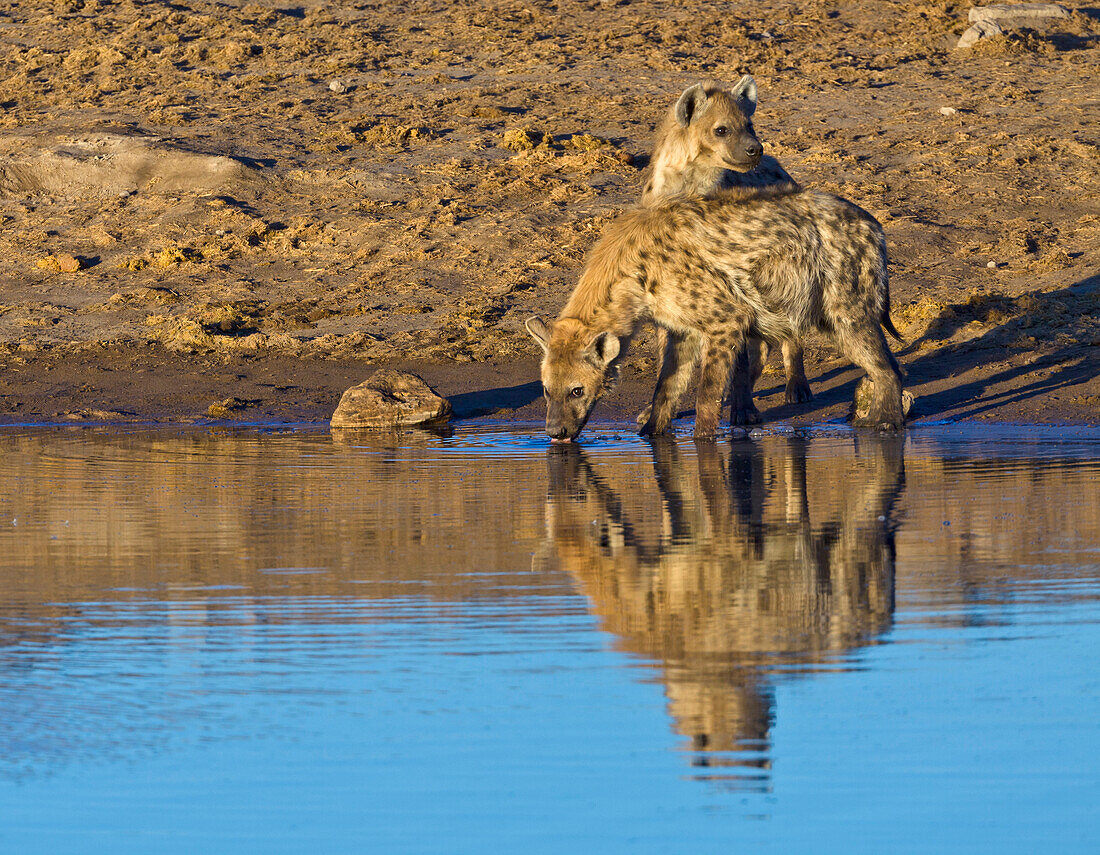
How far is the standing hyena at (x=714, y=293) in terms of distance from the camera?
9.78 meters

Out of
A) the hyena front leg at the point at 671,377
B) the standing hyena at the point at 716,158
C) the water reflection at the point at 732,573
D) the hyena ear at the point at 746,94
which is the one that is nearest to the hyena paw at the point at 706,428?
the hyena front leg at the point at 671,377

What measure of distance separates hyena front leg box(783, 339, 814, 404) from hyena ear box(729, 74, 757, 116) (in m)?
1.59

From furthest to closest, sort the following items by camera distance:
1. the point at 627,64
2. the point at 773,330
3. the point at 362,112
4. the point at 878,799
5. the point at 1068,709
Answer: the point at 627,64 → the point at 362,112 → the point at 773,330 → the point at 1068,709 → the point at 878,799

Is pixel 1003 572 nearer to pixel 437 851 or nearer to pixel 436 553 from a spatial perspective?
pixel 436 553

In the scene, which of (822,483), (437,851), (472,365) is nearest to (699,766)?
(437,851)

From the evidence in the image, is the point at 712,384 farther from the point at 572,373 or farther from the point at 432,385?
the point at 432,385

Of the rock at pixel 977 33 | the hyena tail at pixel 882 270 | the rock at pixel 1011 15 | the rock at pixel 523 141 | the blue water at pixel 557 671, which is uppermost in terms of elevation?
the rock at pixel 1011 15

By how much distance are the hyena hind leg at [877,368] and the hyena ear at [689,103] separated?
5.82ft

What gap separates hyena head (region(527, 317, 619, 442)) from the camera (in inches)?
391

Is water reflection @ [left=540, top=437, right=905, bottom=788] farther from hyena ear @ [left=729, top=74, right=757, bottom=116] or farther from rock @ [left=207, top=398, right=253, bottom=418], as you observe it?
rock @ [left=207, top=398, right=253, bottom=418]

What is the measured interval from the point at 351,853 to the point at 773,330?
728 cm

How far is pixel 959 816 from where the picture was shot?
3.23m

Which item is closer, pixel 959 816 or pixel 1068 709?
pixel 959 816

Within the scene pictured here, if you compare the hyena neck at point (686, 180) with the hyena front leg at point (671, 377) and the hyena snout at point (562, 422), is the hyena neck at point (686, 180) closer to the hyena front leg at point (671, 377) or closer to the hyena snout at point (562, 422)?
the hyena front leg at point (671, 377)
